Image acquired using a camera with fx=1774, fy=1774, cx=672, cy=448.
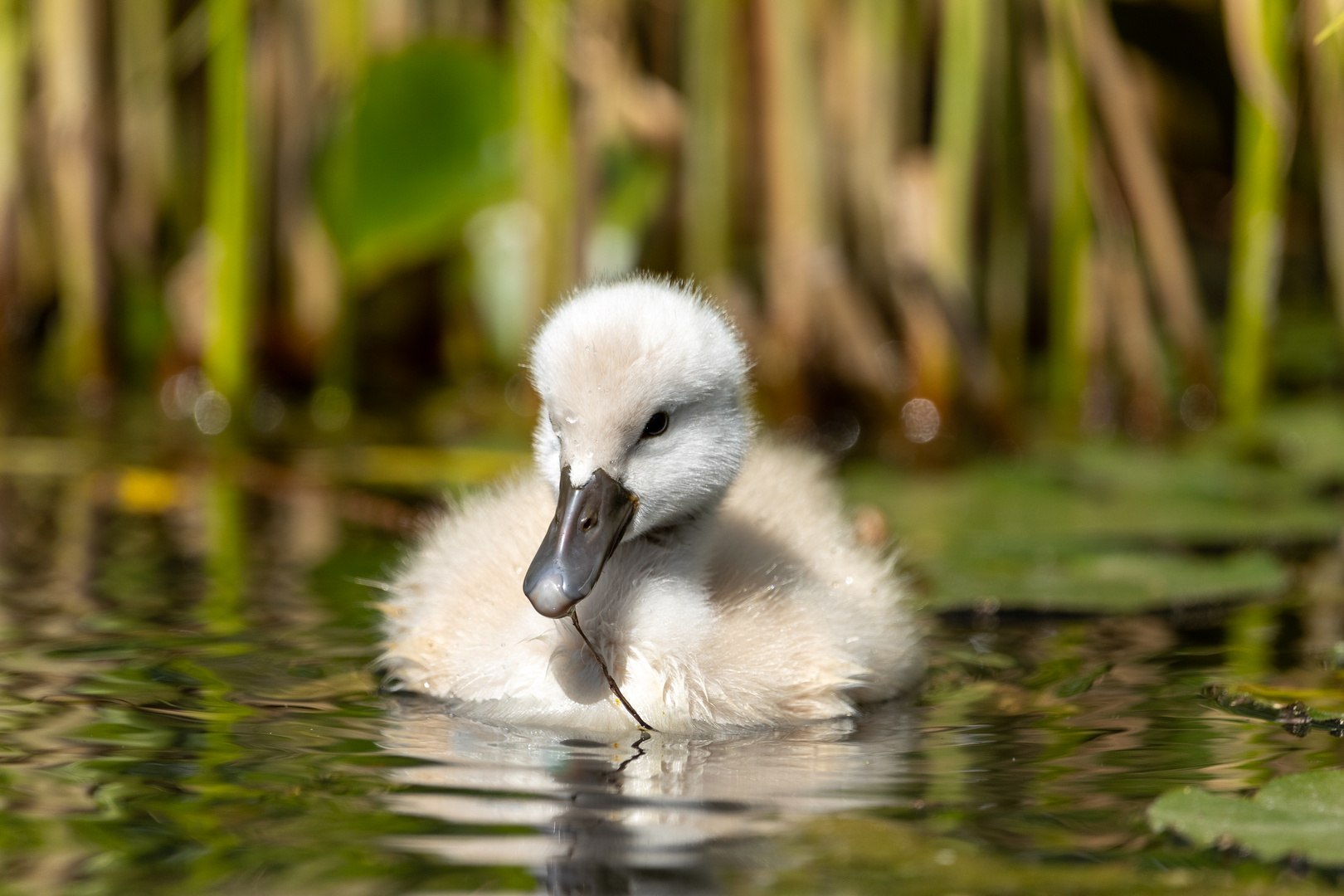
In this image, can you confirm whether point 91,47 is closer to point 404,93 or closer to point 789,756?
point 404,93

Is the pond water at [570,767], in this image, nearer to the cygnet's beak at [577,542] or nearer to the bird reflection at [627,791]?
the bird reflection at [627,791]

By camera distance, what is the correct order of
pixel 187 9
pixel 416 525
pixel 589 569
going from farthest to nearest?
pixel 187 9, pixel 416 525, pixel 589 569

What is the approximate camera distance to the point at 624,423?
8.48 ft

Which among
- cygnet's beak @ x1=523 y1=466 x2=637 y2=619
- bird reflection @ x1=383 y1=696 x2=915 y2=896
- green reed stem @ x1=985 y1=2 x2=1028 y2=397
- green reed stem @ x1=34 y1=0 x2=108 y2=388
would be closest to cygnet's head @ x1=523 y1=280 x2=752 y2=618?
cygnet's beak @ x1=523 y1=466 x2=637 y2=619

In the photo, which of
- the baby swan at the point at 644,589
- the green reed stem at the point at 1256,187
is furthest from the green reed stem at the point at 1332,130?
the baby swan at the point at 644,589

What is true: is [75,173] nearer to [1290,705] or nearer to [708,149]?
[708,149]

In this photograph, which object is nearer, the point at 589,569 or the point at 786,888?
the point at 786,888

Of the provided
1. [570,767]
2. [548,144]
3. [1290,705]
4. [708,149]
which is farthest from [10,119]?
[1290,705]

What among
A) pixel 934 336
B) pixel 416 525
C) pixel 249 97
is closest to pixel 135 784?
pixel 416 525

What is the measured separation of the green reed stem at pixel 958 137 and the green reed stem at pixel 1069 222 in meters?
0.22

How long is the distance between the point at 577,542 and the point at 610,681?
222 millimetres

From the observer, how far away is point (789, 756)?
7.90ft

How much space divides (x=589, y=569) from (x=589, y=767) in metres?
0.31

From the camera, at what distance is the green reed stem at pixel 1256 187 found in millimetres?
4496
